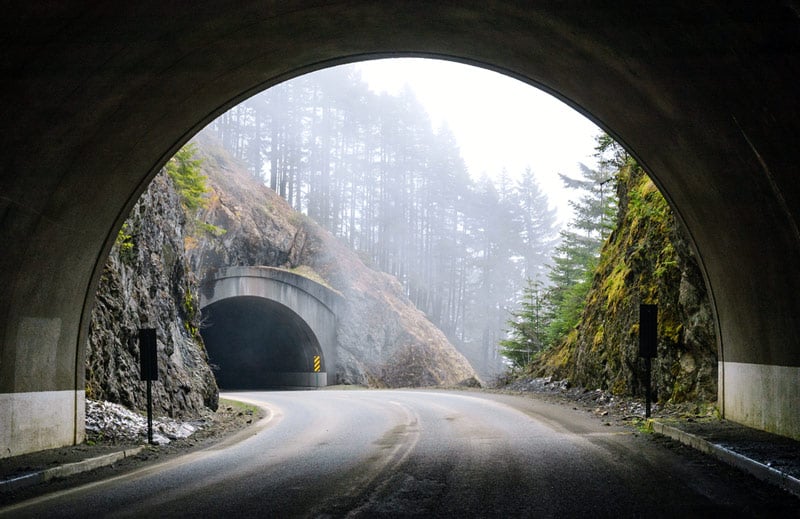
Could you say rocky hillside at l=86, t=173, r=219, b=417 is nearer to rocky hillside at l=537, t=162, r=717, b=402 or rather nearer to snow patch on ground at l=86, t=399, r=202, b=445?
snow patch on ground at l=86, t=399, r=202, b=445

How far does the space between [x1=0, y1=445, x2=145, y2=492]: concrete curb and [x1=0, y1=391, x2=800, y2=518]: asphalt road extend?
0.55 meters

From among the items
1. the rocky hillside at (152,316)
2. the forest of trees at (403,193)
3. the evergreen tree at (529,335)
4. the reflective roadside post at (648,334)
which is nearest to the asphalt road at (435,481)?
the reflective roadside post at (648,334)

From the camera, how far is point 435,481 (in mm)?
7801

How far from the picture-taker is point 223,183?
4362cm

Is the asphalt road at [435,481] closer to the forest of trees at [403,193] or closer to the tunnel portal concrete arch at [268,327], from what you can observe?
the tunnel portal concrete arch at [268,327]

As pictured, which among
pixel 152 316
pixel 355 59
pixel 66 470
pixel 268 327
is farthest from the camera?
pixel 268 327

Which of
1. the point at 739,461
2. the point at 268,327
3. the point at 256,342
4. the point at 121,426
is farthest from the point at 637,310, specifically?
the point at 256,342

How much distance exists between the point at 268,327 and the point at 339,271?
5.51 m

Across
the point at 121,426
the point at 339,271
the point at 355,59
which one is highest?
the point at 355,59

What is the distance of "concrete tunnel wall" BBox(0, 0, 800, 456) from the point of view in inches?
291

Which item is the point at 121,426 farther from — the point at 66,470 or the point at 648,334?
the point at 648,334

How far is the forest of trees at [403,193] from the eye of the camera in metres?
65.8

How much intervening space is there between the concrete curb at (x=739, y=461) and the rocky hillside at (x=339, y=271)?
90.3 feet

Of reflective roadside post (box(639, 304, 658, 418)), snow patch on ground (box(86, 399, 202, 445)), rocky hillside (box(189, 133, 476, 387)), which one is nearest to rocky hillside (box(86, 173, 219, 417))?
snow patch on ground (box(86, 399, 202, 445))
